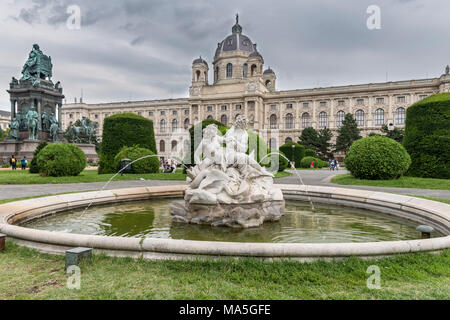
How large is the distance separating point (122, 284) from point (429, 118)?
16.6 m

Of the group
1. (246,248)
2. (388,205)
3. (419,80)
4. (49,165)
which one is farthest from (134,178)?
(419,80)

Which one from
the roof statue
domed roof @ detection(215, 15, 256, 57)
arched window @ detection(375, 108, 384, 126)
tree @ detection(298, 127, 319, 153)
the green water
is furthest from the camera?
domed roof @ detection(215, 15, 256, 57)

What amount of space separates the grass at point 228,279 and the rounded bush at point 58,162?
11.9 metres

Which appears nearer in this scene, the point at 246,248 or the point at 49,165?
the point at 246,248

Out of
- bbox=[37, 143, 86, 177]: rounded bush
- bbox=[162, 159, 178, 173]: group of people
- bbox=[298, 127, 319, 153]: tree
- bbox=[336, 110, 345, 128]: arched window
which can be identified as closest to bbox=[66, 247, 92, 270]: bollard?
bbox=[37, 143, 86, 177]: rounded bush

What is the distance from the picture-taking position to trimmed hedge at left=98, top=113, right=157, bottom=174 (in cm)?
1734

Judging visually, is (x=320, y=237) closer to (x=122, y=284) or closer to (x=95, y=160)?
(x=122, y=284)

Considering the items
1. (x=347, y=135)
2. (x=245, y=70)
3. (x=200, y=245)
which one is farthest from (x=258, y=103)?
(x=200, y=245)

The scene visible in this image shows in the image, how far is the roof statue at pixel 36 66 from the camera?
27359mm

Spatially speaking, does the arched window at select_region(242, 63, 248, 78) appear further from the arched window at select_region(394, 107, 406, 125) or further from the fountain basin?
the fountain basin

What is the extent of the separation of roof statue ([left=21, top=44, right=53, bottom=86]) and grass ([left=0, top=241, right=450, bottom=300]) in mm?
30413

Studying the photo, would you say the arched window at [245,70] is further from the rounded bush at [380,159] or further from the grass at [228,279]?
the grass at [228,279]

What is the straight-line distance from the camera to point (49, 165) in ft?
44.6

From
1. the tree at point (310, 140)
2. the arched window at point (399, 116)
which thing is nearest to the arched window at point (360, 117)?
the arched window at point (399, 116)
